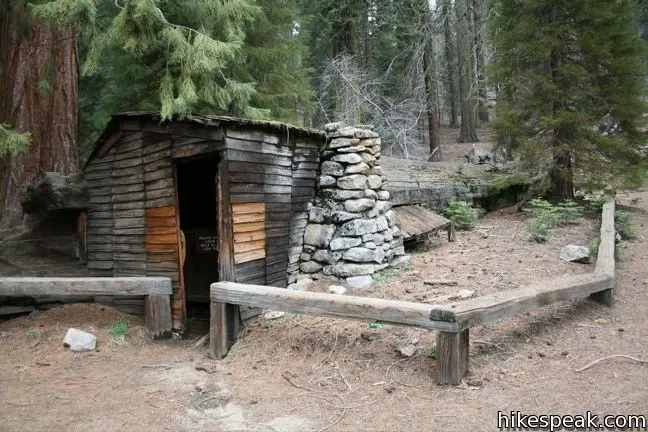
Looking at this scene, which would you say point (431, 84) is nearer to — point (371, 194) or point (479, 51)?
point (479, 51)

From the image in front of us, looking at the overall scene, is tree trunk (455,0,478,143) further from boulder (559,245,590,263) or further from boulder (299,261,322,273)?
boulder (299,261,322,273)

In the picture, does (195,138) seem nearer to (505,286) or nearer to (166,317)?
(166,317)

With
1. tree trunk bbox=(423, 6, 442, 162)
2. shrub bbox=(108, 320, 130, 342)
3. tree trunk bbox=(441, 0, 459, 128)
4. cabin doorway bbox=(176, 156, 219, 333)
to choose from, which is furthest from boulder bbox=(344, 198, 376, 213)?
tree trunk bbox=(441, 0, 459, 128)

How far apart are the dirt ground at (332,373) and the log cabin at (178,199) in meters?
0.92

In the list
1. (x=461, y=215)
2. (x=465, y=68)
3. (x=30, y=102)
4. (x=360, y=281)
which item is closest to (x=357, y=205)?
(x=360, y=281)

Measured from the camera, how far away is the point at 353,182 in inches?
297

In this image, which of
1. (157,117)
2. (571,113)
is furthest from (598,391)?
(571,113)

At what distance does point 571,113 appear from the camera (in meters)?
10.9

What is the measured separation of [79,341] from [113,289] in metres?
0.78

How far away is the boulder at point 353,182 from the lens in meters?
7.53

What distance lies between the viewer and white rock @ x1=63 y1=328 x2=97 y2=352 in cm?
592

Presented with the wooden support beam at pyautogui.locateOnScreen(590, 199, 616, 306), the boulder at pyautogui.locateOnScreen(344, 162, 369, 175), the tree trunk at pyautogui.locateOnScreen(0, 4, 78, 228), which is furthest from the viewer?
the tree trunk at pyautogui.locateOnScreen(0, 4, 78, 228)

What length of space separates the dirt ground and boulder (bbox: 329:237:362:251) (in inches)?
29.2

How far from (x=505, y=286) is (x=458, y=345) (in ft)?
8.73
